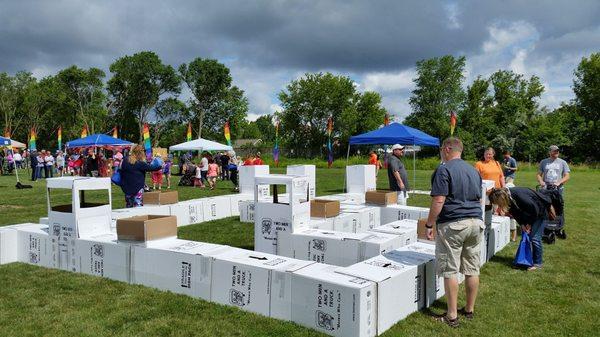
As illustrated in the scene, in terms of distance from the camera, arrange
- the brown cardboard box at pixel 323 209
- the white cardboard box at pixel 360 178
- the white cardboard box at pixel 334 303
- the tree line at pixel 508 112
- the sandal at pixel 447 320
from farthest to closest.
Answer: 1. the tree line at pixel 508 112
2. the white cardboard box at pixel 360 178
3. the brown cardboard box at pixel 323 209
4. the sandal at pixel 447 320
5. the white cardboard box at pixel 334 303

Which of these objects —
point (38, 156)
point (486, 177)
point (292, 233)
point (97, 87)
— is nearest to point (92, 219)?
point (292, 233)

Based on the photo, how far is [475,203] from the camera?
148 inches

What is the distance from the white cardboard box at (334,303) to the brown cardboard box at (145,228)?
1912mm

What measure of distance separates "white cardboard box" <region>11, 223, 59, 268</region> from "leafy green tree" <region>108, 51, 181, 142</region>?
53.1 meters

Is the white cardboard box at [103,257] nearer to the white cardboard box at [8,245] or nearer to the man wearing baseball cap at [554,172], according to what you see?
the white cardboard box at [8,245]

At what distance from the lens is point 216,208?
9414 millimetres

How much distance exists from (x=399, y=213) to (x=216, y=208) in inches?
161

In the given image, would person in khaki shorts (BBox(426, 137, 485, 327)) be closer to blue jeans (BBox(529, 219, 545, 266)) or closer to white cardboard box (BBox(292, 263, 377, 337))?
white cardboard box (BBox(292, 263, 377, 337))

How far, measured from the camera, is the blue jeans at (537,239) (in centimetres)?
551

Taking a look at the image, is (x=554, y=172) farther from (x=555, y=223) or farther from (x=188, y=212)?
(x=188, y=212)

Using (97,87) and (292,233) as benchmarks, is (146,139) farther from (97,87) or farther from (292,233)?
(97,87)

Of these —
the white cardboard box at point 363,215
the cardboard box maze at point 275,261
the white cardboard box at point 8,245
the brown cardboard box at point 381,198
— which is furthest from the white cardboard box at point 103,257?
the brown cardboard box at point 381,198

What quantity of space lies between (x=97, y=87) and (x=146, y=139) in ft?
141

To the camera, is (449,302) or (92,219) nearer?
(449,302)
